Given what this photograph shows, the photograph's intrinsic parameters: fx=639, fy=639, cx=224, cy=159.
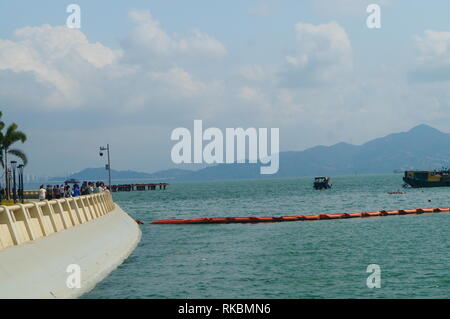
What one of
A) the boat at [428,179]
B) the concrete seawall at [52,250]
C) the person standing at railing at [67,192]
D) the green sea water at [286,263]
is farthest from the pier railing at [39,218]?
the boat at [428,179]

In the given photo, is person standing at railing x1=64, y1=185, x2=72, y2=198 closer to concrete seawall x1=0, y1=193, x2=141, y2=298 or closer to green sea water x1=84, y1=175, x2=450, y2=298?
green sea water x1=84, y1=175, x2=450, y2=298

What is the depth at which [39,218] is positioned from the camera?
24.0 meters

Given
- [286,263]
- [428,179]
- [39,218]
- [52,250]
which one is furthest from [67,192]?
[428,179]

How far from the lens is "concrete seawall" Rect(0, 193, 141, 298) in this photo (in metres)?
17.4

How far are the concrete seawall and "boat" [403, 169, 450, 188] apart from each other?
415ft

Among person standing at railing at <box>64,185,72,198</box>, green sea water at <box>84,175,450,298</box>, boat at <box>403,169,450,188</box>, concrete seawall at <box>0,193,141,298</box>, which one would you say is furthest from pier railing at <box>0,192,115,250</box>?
boat at <box>403,169,450,188</box>

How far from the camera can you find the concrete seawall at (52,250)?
57.1 feet

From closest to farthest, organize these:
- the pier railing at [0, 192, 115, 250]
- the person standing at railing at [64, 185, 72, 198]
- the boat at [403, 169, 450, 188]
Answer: the pier railing at [0, 192, 115, 250] → the person standing at railing at [64, 185, 72, 198] → the boat at [403, 169, 450, 188]

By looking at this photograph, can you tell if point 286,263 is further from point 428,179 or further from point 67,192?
point 428,179

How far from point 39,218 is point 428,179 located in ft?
453

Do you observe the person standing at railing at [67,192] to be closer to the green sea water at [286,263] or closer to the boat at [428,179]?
the green sea water at [286,263]
